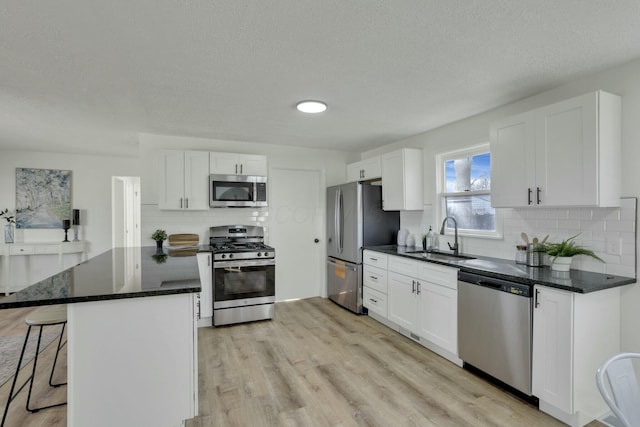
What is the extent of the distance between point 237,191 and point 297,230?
1.17m

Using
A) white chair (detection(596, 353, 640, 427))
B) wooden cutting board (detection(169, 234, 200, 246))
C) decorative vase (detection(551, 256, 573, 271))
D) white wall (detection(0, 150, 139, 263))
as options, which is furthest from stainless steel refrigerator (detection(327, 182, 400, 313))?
white wall (detection(0, 150, 139, 263))

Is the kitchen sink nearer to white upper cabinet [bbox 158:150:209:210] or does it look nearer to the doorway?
white upper cabinet [bbox 158:150:209:210]

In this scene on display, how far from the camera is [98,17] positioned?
5.41ft

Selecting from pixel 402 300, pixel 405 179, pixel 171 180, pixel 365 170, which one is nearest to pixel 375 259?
pixel 402 300

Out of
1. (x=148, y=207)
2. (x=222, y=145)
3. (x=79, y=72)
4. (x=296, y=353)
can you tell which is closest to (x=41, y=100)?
(x=79, y=72)

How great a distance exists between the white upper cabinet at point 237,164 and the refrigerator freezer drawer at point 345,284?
169cm

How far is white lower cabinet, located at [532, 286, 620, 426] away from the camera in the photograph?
1993mm

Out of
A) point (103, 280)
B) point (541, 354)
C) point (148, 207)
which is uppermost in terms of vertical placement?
point (148, 207)

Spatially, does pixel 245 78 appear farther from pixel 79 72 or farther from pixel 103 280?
pixel 103 280

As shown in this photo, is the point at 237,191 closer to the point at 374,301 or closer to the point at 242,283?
the point at 242,283

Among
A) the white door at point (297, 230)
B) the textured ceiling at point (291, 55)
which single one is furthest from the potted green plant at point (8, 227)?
the white door at point (297, 230)

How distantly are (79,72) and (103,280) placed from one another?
1501 millimetres

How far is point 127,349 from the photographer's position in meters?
1.70

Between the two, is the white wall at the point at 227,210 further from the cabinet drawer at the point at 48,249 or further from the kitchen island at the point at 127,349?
the kitchen island at the point at 127,349
